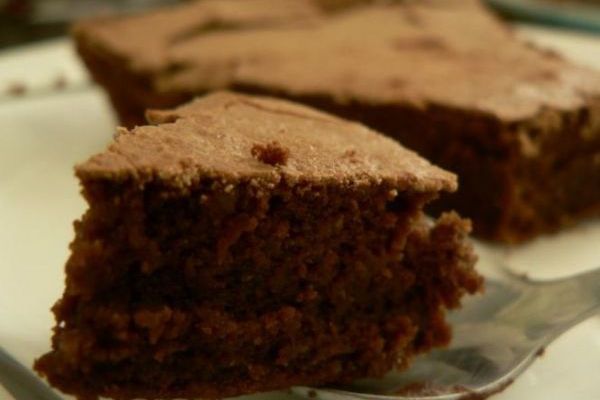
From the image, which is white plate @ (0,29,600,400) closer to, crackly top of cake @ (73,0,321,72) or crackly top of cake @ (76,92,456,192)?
crackly top of cake @ (73,0,321,72)

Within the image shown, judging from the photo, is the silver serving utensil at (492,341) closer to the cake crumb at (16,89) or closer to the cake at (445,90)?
the cake at (445,90)

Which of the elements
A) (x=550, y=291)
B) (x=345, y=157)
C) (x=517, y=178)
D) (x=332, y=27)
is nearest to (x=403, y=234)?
(x=345, y=157)

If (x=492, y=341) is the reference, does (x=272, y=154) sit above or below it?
above

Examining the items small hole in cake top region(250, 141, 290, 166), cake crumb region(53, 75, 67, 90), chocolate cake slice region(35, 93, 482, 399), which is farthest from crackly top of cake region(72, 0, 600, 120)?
small hole in cake top region(250, 141, 290, 166)

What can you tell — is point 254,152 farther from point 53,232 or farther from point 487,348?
point 53,232

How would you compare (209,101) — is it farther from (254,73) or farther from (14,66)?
(14,66)

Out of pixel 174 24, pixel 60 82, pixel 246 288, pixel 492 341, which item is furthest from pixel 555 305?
pixel 60 82
